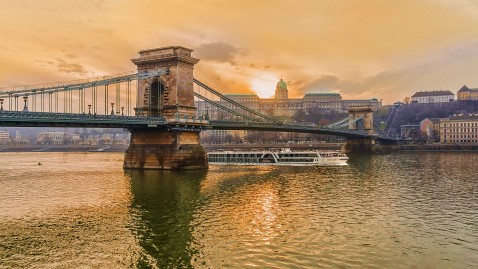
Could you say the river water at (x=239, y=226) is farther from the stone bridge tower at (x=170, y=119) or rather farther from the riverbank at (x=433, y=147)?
the riverbank at (x=433, y=147)

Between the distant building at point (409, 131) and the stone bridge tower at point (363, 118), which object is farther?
the distant building at point (409, 131)

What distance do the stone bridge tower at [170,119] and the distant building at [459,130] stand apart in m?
116

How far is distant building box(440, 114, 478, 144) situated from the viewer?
473 ft

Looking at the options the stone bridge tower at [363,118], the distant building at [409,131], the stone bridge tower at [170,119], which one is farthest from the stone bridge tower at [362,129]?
the stone bridge tower at [170,119]

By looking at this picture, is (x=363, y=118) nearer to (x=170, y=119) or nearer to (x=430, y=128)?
(x=430, y=128)

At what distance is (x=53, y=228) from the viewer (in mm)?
23625

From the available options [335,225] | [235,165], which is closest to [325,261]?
[335,225]

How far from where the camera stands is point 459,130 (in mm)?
145875

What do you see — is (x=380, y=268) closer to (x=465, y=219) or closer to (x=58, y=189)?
(x=465, y=219)

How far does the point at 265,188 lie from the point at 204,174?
46.2ft

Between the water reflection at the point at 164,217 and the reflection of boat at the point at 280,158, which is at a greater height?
the reflection of boat at the point at 280,158

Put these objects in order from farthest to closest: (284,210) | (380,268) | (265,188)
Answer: (265,188) → (284,210) → (380,268)

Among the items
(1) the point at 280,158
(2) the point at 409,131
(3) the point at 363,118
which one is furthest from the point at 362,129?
(1) the point at 280,158

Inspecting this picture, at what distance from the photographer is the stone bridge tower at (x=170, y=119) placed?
5625 cm
